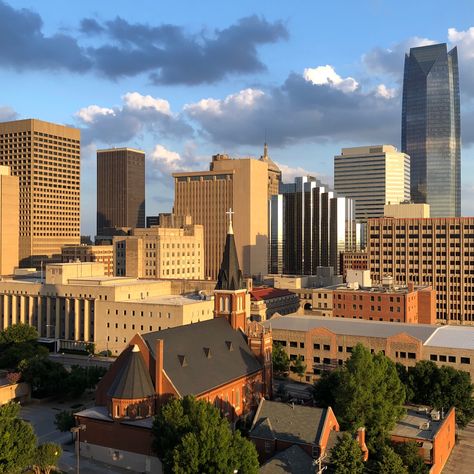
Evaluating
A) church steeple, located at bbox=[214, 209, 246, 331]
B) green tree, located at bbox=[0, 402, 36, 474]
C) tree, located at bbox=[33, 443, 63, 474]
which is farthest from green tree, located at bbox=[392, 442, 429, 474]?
green tree, located at bbox=[0, 402, 36, 474]

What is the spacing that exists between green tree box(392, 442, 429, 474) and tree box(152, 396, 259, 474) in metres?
19.8

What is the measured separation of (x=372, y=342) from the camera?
114 metres

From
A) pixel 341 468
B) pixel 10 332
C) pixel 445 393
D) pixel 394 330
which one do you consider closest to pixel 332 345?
pixel 394 330

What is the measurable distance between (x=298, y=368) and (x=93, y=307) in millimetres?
57598

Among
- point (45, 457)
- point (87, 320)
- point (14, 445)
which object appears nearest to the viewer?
point (14, 445)

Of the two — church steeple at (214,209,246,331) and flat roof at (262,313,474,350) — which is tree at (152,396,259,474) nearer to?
church steeple at (214,209,246,331)

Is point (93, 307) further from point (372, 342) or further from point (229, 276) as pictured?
point (372, 342)

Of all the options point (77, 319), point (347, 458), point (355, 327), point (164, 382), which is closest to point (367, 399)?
point (347, 458)

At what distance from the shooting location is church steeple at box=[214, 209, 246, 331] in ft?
312

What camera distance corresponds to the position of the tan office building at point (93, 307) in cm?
13800

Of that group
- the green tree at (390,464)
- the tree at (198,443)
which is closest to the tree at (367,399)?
the green tree at (390,464)

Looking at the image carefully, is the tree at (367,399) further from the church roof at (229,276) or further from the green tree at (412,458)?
the church roof at (229,276)

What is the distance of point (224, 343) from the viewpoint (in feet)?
286

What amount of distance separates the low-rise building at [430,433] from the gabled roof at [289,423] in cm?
1343
